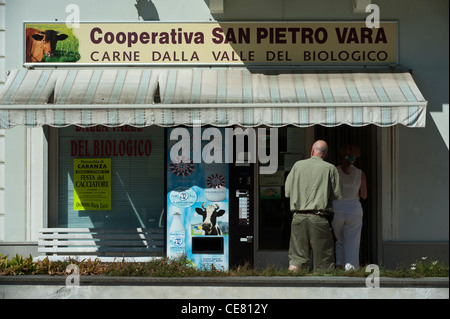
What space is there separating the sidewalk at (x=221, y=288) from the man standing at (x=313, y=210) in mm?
431

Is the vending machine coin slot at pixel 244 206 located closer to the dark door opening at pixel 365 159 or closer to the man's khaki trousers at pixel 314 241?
the man's khaki trousers at pixel 314 241

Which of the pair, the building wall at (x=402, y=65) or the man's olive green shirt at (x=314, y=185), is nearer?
the man's olive green shirt at (x=314, y=185)

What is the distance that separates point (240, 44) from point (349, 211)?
2.96 metres

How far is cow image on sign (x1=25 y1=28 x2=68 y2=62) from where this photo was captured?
9.28 meters

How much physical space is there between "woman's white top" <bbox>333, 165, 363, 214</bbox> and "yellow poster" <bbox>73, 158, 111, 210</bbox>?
3.62 m

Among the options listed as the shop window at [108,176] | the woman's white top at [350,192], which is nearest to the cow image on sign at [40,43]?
the shop window at [108,176]

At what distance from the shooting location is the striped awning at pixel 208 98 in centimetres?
807

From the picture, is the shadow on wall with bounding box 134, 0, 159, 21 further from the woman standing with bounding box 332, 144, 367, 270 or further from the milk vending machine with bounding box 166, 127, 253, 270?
the woman standing with bounding box 332, 144, 367, 270

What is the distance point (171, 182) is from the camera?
904 cm

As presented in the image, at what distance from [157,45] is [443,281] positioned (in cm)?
521

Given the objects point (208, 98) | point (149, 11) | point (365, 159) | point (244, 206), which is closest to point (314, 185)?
point (244, 206)

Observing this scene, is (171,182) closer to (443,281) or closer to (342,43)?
(342,43)

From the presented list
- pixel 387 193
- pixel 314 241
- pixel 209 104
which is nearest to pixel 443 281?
pixel 314 241

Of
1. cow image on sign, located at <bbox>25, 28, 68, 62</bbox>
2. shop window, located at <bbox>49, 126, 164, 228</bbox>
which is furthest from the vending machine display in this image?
cow image on sign, located at <bbox>25, 28, 68, 62</bbox>
